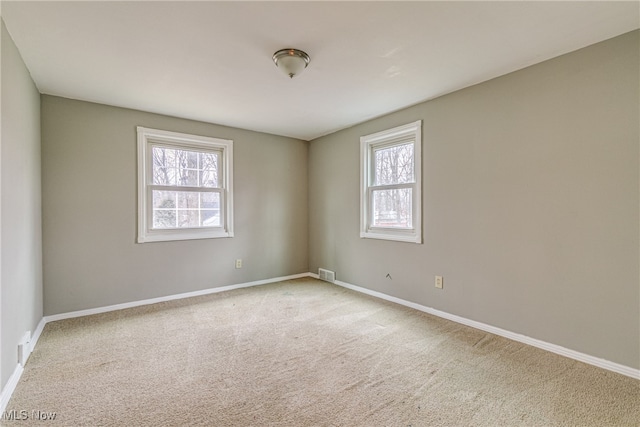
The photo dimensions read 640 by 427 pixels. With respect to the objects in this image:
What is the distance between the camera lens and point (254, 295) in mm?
3975

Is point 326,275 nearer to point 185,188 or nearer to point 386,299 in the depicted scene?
point 386,299

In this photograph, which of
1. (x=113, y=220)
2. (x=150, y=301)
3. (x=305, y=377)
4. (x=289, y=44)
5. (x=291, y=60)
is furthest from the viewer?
(x=150, y=301)

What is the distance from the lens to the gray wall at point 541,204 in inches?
81.4

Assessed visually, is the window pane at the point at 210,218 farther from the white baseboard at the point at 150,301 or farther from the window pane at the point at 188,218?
the white baseboard at the point at 150,301

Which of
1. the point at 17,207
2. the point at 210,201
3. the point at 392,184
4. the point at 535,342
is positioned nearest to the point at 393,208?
the point at 392,184

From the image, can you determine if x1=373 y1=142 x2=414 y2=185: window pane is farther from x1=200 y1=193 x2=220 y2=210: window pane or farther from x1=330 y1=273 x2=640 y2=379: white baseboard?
x1=200 y1=193 x2=220 y2=210: window pane

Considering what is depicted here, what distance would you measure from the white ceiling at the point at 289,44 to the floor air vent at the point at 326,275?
2.54 meters

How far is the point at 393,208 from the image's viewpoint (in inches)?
149

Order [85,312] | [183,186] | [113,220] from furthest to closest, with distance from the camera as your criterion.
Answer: [183,186] < [113,220] < [85,312]

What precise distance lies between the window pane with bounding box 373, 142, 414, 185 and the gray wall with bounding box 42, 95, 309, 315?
1723mm

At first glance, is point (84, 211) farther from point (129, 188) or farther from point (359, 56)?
point (359, 56)

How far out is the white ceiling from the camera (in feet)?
5.95

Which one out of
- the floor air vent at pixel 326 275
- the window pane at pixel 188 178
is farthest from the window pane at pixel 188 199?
the floor air vent at pixel 326 275

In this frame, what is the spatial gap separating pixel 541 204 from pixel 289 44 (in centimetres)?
232
